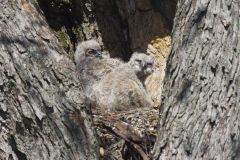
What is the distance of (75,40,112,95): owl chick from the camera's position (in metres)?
8.39

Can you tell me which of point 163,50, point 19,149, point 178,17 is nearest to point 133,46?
point 163,50

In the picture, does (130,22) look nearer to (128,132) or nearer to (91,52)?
(91,52)

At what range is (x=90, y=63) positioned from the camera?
8766 mm

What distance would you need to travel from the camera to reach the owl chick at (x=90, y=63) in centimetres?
839

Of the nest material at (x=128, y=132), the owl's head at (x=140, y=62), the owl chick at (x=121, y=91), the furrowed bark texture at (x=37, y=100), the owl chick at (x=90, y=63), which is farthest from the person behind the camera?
the owl's head at (x=140, y=62)

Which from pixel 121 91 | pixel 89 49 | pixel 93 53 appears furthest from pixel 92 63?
pixel 121 91

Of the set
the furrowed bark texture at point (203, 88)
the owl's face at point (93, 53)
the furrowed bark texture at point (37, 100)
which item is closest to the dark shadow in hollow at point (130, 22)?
the owl's face at point (93, 53)

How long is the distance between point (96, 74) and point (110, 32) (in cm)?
64

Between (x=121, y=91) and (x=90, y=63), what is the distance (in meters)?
0.92

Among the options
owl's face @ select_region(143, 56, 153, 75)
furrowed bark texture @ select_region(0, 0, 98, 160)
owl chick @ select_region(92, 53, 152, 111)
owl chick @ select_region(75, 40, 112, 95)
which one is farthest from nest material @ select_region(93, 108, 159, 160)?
owl's face @ select_region(143, 56, 153, 75)

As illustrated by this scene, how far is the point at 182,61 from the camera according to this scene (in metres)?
4.30

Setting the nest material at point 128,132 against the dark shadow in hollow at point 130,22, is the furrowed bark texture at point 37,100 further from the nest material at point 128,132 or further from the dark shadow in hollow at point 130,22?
the dark shadow in hollow at point 130,22

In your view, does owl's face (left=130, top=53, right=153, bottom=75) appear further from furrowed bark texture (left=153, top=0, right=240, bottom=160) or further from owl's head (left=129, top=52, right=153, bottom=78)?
furrowed bark texture (left=153, top=0, right=240, bottom=160)

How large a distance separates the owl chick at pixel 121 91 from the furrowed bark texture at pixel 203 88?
11.4 ft
